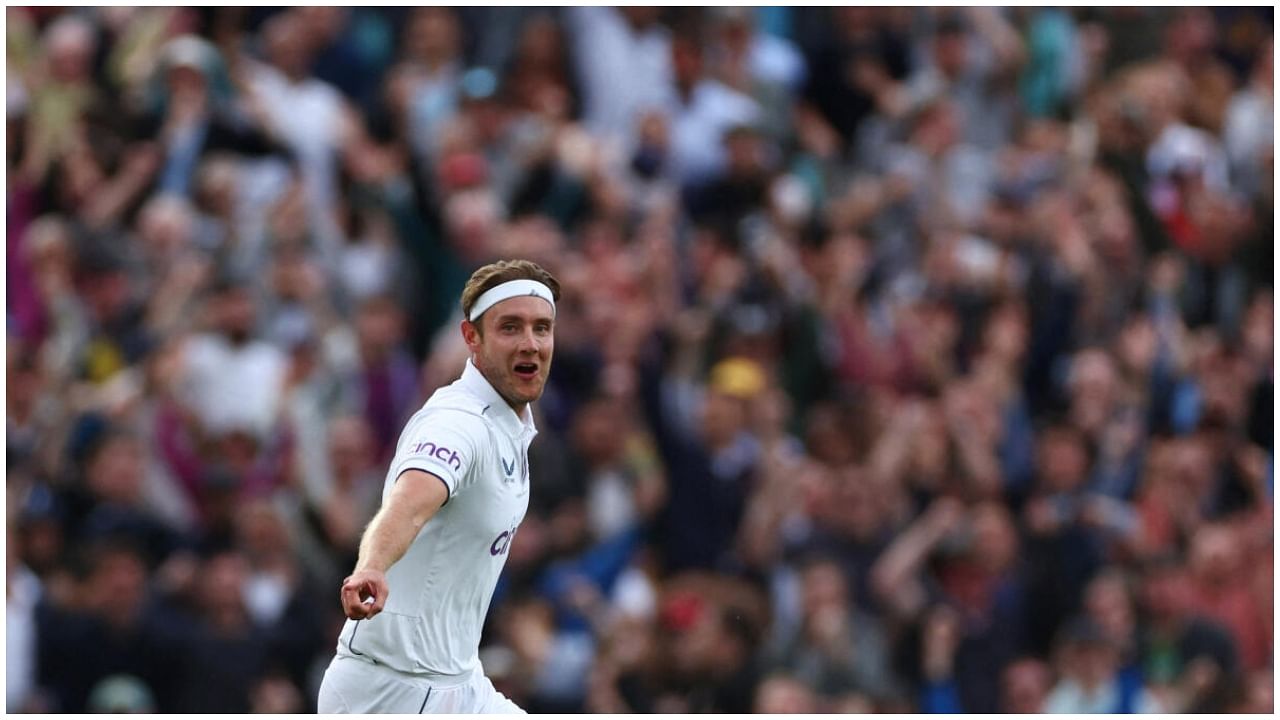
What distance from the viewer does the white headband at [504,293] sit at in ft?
22.0

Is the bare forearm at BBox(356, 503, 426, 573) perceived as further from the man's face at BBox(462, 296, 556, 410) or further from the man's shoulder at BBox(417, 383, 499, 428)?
the man's face at BBox(462, 296, 556, 410)

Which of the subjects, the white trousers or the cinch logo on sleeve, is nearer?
the cinch logo on sleeve

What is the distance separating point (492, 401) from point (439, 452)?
48 cm

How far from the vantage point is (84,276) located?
41.7 feet

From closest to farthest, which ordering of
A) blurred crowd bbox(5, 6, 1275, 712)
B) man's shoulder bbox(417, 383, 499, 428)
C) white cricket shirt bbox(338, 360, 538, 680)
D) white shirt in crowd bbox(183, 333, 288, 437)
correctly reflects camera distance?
man's shoulder bbox(417, 383, 499, 428) < white cricket shirt bbox(338, 360, 538, 680) < blurred crowd bbox(5, 6, 1275, 712) < white shirt in crowd bbox(183, 333, 288, 437)

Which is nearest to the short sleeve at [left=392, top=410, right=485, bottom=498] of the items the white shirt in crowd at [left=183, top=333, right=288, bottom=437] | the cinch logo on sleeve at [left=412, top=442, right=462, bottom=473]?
the cinch logo on sleeve at [left=412, top=442, right=462, bottom=473]

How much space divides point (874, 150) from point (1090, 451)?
2705 mm

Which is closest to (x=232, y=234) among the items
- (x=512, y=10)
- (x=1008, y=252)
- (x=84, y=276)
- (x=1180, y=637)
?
(x=84, y=276)

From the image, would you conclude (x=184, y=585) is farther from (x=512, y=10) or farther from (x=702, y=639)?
(x=512, y=10)

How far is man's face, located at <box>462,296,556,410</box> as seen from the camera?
21.9ft

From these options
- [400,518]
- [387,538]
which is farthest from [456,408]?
[387,538]

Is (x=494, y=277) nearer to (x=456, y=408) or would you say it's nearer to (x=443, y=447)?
(x=456, y=408)

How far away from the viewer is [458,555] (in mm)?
6559

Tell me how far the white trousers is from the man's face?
0.85 metres
